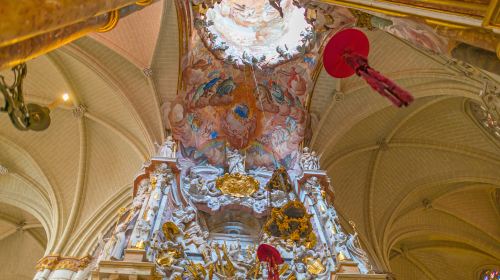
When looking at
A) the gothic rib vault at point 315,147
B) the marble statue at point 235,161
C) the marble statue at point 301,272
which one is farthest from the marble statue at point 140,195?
the marble statue at point 301,272

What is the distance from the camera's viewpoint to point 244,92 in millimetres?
12555

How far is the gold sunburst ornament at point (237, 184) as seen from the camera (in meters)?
9.96

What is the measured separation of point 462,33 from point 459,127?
30.1 feet

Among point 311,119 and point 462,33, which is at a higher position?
point 311,119

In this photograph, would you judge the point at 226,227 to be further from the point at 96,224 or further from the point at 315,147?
the point at 96,224

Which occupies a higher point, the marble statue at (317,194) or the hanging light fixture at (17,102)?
the marble statue at (317,194)

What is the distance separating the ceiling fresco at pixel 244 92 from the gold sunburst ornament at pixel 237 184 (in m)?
1.24

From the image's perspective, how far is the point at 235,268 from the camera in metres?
7.67

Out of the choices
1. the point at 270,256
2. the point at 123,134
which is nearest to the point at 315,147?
the point at 270,256

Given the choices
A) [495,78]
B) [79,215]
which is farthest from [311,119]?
[79,215]

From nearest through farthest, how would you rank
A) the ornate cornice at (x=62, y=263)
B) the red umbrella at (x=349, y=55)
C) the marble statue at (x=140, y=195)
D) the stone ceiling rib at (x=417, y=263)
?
1. the red umbrella at (x=349, y=55)
2. the marble statue at (x=140, y=195)
3. the ornate cornice at (x=62, y=263)
4. the stone ceiling rib at (x=417, y=263)

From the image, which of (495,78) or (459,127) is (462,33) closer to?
(495,78)

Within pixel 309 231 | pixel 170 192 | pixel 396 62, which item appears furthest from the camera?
pixel 396 62

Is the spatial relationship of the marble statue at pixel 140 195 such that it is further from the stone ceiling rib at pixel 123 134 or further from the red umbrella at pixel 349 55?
the red umbrella at pixel 349 55
